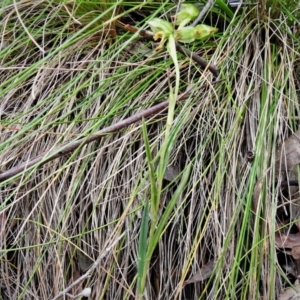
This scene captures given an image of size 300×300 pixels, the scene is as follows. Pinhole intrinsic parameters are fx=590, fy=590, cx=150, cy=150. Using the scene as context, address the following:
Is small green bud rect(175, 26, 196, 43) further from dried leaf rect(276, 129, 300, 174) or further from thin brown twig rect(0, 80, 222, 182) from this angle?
dried leaf rect(276, 129, 300, 174)

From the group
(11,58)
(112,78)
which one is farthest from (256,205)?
(11,58)

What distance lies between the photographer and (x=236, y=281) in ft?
3.43

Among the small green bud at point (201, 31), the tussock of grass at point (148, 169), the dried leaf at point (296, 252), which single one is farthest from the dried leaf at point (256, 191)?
the small green bud at point (201, 31)

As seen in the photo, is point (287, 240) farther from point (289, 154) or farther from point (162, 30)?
point (162, 30)

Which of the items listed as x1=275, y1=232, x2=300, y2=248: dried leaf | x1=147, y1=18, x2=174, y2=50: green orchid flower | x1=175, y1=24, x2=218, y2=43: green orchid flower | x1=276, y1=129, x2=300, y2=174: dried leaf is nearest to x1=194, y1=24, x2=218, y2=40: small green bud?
x1=175, y1=24, x2=218, y2=43: green orchid flower

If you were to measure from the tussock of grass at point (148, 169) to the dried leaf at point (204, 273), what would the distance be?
11 millimetres

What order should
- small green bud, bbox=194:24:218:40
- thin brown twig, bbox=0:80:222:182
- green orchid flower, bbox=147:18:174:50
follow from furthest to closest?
1. thin brown twig, bbox=0:80:222:182
2. small green bud, bbox=194:24:218:40
3. green orchid flower, bbox=147:18:174:50

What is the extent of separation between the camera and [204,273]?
1.11 meters

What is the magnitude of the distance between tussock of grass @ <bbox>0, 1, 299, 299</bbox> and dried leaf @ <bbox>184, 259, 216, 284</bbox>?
1cm

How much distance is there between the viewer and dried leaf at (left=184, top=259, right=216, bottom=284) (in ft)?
3.60

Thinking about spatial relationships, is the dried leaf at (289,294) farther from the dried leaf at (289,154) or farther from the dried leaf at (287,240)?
the dried leaf at (289,154)

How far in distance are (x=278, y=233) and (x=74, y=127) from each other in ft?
1.49

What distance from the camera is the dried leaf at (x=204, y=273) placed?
110 centimetres

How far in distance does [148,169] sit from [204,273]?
0.73 feet
